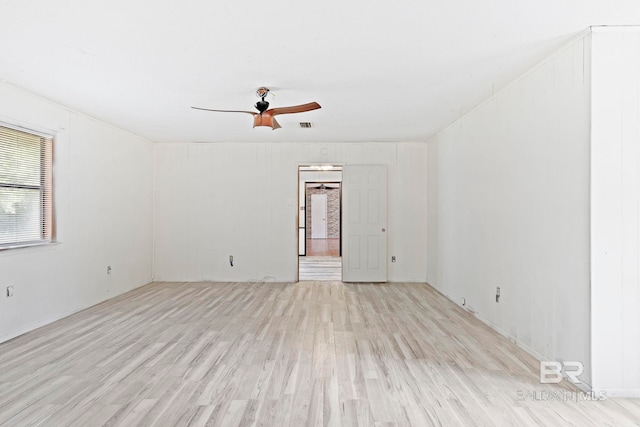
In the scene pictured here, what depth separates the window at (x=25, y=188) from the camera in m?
3.77

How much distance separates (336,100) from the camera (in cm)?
425

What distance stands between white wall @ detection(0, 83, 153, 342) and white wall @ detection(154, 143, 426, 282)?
1.45ft

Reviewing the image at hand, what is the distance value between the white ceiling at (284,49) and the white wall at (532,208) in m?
0.29

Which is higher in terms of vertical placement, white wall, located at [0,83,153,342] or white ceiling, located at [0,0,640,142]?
white ceiling, located at [0,0,640,142]

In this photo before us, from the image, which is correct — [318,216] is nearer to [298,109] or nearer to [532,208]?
[298,109]

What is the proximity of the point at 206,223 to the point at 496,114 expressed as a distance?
493cm

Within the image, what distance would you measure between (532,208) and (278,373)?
248 centimetres

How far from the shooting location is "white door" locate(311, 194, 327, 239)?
13.8 meters

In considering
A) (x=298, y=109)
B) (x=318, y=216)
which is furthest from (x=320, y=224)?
(x=298, y=109)

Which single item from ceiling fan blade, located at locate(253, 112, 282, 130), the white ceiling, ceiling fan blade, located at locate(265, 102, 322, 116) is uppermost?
the white ceiling

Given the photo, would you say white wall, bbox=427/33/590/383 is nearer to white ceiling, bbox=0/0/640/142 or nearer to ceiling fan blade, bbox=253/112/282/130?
white ceiling, bbox=0/0/640/142

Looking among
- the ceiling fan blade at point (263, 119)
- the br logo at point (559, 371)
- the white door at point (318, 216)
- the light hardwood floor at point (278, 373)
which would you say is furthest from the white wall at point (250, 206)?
the white door at point (318, 216)

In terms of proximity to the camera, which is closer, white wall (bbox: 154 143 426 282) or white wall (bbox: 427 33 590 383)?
white wall (bbox: 427 33 590 383)

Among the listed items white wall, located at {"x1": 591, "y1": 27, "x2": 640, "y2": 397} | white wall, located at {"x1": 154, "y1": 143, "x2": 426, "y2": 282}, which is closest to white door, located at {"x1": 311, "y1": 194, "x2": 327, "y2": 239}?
white wall, located at {"x1": 154, "y1": 143, "x2": 426, "y2": 282}
